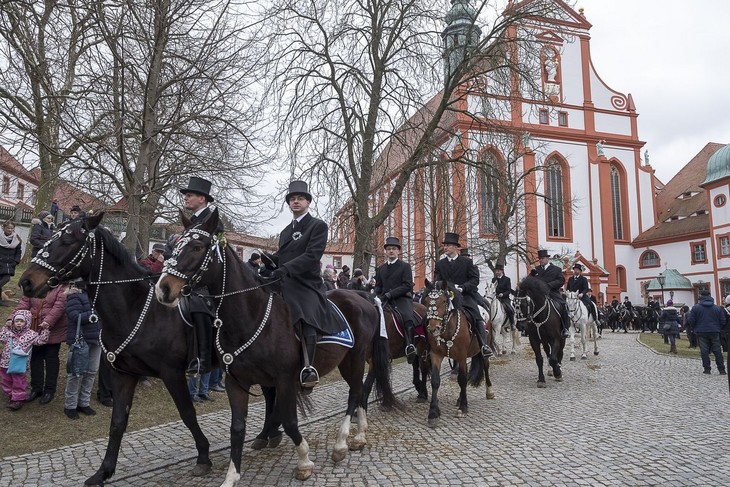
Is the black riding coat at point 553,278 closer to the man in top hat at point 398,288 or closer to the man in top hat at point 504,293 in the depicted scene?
the man in top hat at point 504,293

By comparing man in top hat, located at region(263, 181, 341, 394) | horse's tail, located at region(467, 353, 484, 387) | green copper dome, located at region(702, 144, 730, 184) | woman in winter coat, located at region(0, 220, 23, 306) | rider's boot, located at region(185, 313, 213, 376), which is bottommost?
horse's tail, located at region(467, 353, 484, 387)

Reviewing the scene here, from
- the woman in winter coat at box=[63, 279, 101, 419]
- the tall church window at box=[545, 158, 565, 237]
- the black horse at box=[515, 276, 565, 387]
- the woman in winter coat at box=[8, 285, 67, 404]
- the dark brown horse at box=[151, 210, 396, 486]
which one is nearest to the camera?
the dark brown horse at box=[151, 210, 396, 486]

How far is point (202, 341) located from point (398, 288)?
3.70 m

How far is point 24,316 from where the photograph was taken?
24.0ft

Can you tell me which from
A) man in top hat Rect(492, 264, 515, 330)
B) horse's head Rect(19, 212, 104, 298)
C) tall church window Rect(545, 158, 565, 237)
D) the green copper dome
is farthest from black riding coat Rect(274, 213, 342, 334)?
the green copper dome

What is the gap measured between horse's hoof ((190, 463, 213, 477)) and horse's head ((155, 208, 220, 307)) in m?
1.91

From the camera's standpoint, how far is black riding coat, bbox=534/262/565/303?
478 inches

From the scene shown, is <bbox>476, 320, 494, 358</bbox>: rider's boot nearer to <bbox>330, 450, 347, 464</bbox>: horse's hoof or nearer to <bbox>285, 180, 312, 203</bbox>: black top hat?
<bbox>330, 450, 347, 464</bbox>: horse's hoof

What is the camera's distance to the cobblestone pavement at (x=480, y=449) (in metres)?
5.11

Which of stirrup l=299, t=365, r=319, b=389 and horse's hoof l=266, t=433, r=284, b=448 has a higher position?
stirrup l=299, t=365, r=319, b=389

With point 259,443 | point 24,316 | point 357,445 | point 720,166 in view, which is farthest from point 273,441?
point 720,166

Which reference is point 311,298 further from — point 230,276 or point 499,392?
point 499,392

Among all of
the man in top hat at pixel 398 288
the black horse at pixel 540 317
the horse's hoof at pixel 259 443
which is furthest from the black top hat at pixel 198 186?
the black horse at pixel 540 317

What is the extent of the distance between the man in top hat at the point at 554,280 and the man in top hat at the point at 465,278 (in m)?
3.47
